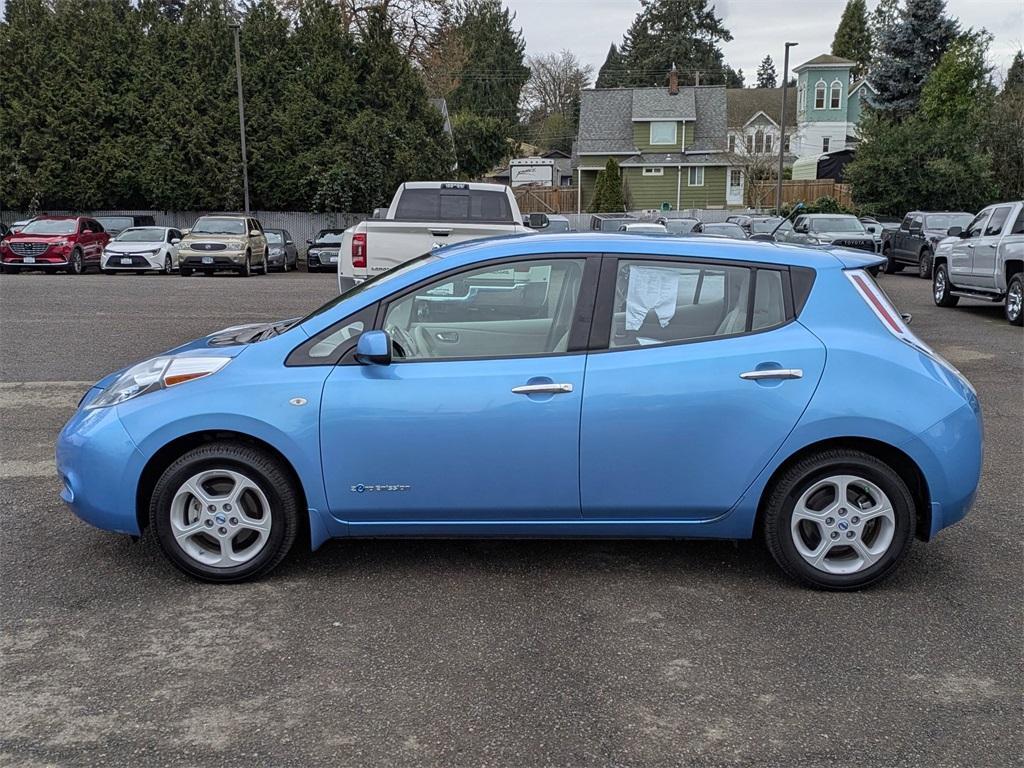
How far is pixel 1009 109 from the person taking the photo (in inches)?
1420

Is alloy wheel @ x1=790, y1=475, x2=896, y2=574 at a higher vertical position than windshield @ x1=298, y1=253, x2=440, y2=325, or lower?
lower

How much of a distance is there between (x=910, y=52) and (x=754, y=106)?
16760 millimetres

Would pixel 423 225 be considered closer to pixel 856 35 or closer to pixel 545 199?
pixel 545 199

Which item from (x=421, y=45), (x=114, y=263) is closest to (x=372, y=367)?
(x=114, y=263)

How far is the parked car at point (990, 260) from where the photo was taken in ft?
48.4

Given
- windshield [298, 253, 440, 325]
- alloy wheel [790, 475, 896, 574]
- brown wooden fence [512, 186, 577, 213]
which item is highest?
brown wooden fence [512, 186, 577, 213]

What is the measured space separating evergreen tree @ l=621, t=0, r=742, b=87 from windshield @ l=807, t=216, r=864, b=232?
65.2 m

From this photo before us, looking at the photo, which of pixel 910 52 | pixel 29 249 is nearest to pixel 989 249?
pixel 29 249

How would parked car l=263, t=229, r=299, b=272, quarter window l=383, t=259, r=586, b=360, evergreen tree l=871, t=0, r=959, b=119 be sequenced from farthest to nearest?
evergreen tree l=871, t=0, r=959, b=119 < parked car l=263, t=229, r=299, b=272 < quarter window l=383, t=259, r=586, b=360

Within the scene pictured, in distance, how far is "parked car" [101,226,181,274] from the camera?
2669 cm

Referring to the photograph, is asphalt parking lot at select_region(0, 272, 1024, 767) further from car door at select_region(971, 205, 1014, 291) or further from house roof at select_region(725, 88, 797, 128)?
house roof at select_region(725, 88, 797, 128)

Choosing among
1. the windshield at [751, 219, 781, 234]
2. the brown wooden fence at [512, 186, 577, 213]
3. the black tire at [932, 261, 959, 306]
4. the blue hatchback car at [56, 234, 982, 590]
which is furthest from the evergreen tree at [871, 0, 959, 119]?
the blue hatchback car at [56, 234, 982, 590]

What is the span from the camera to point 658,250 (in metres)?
4.66

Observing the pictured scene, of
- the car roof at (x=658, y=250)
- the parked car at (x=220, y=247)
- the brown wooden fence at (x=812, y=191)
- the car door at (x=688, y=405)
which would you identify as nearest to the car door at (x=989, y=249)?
the car roof at (x=658, y=250)
